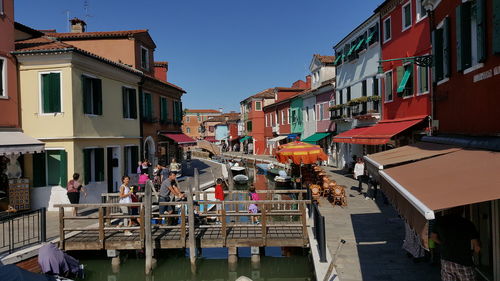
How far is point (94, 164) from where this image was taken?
1519 centimetres

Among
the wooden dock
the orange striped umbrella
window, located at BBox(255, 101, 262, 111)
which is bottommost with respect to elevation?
the wooden dock

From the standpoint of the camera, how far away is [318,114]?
32469mm

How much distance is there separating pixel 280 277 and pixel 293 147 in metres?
6.56

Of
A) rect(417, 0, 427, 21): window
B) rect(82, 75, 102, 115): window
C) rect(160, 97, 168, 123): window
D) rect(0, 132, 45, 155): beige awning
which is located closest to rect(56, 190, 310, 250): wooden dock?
rect(0, 132, 45, 155): beige awning

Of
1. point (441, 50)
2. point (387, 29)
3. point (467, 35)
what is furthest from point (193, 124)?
point (467, 35)

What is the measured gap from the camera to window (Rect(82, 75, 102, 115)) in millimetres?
14852

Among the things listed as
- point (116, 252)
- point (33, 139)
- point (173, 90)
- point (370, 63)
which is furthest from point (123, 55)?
point (370, 63)

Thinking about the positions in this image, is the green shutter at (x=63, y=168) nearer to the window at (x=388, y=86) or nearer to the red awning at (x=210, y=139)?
the window at (x=388, y=86)

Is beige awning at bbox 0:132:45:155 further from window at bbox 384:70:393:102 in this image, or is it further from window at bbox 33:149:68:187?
window at bbox 384:70:393:102

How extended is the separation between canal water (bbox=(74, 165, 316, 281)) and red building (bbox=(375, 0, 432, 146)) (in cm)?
798

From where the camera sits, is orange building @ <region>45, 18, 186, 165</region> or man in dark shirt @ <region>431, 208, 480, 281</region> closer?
man in dark shirt @ <region>431, 208, 480, 281</region>

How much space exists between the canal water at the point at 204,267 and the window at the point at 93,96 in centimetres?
618

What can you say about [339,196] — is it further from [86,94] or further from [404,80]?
[86,94]

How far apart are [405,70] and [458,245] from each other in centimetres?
1429
